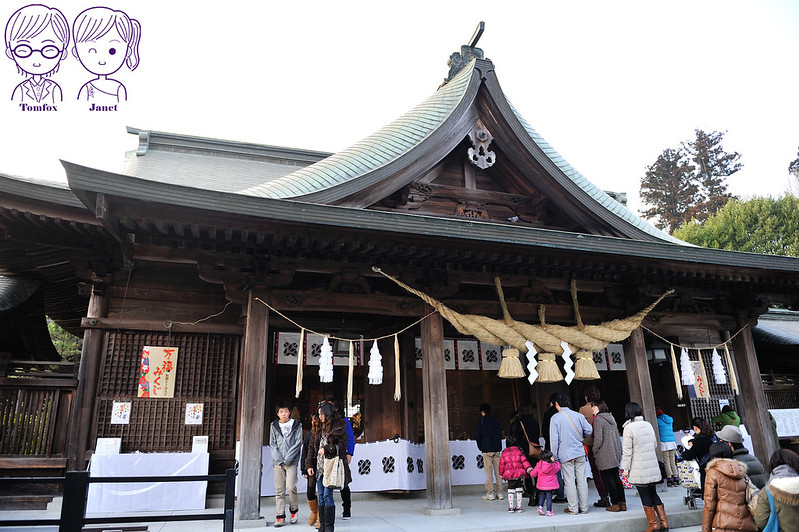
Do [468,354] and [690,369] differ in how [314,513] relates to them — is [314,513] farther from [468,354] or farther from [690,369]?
[690,369]

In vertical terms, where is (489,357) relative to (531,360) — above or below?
above

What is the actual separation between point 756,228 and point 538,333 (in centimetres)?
3007

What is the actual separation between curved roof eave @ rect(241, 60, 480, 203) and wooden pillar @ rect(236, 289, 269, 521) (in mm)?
1895

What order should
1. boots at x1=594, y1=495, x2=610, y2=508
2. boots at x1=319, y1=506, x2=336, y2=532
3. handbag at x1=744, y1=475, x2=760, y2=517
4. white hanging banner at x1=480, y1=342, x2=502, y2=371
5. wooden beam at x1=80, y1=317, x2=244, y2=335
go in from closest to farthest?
handbag at x1=744, y1=475, x2=760, y2=517 → boots at x1=319, y1=506, x2=336, y2=532 → boots at x1=594, y1=495, x2=610, y2=508 → wooden beam at x1=80, y1=317, x2=244, y2=335 → white hanging banner at x1=480, y1=342, x2=502, y2=371

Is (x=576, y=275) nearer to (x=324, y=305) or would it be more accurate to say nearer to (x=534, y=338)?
(x=534, y=338)

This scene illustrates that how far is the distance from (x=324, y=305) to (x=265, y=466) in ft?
10.5

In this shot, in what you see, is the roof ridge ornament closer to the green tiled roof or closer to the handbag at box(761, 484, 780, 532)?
the green tiled roof

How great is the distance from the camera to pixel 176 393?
30.1 feet

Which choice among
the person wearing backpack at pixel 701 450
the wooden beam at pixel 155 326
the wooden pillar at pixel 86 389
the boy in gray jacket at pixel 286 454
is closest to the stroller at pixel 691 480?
the person wearing backpack at pixel 701 450

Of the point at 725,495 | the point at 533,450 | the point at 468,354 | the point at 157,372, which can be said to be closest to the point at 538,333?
the point at 533,450

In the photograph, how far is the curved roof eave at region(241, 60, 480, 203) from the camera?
28.8ft

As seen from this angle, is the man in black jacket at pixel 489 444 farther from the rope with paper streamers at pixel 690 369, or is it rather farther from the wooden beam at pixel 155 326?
the wooden beam at pixel 155 326

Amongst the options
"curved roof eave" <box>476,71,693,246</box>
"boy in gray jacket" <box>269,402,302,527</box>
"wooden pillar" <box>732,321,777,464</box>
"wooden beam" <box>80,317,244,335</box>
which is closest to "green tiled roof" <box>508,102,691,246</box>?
"curved roof eave" <box>476,71,693,246</box>

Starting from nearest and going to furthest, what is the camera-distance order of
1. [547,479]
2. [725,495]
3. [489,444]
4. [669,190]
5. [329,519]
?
1. [725,495]
2. [329,519]
3. [547,479]
4. [489,444]
5. [669,190]
